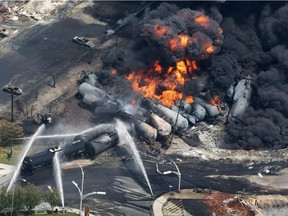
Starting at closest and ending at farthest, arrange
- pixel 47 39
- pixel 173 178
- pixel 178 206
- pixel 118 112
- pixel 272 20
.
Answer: pixel 178 206 → pixel 173 178 → pixel 118 112 → pixel 272 20 → pixel 47 39

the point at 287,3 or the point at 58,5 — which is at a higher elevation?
the point at 287,3

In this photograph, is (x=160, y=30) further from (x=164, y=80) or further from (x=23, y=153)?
(x=23, y=153)

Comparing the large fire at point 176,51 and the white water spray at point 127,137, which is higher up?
the large fire at point 176,51

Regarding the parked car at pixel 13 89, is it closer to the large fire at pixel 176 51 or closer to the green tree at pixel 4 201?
the large fire at pixel 176 51

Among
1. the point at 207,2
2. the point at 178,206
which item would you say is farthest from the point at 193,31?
the point at 178,206

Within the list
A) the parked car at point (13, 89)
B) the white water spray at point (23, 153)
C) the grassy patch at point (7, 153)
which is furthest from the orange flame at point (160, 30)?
the grassy patch at point (7, 153)

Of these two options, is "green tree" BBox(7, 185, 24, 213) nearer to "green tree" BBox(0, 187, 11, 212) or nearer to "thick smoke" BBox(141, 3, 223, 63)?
"green tree" BBox(0, 187, 11, 212)

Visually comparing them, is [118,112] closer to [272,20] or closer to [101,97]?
[101,97]
